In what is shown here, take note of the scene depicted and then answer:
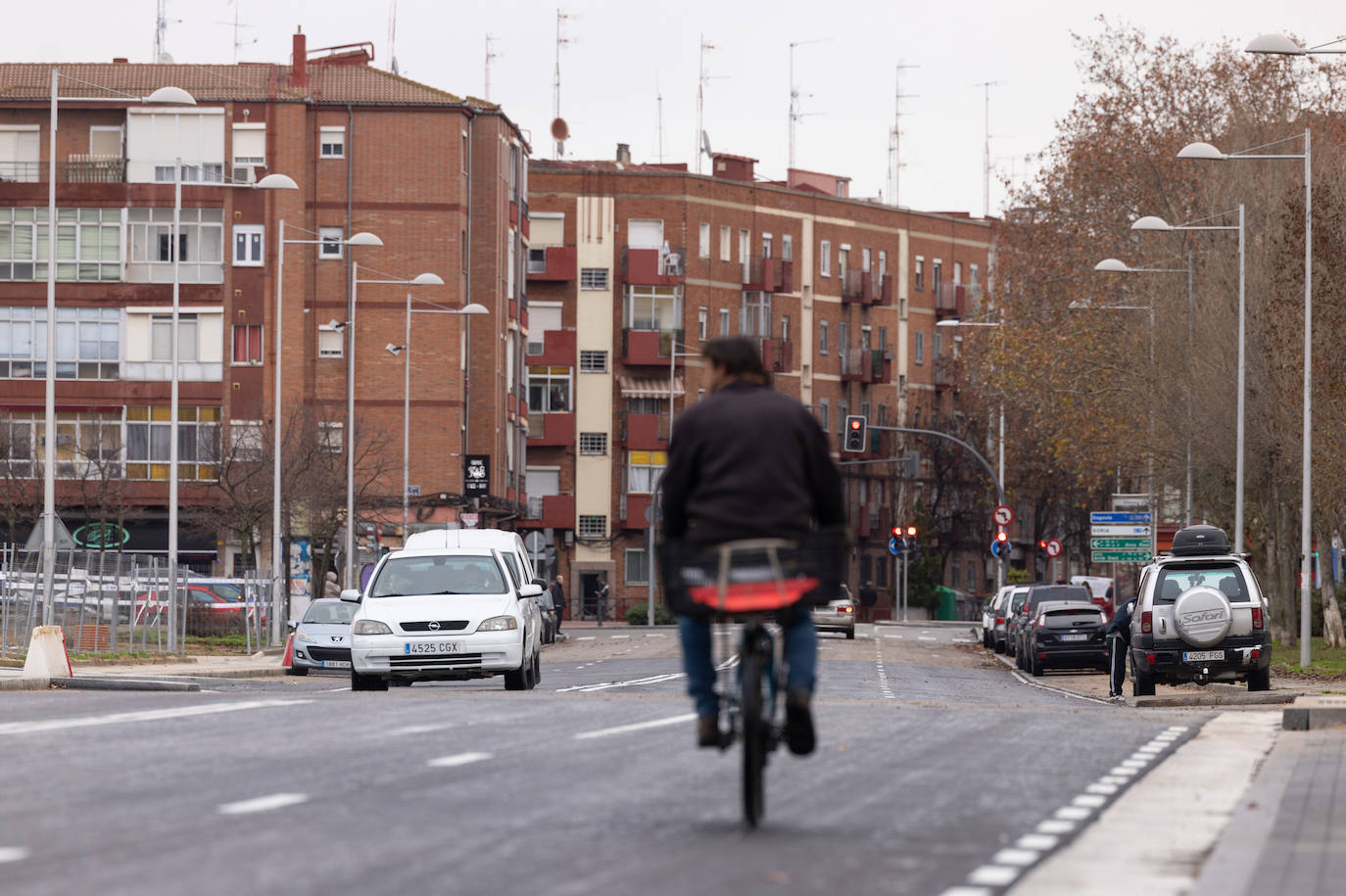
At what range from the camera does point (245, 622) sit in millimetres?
48281

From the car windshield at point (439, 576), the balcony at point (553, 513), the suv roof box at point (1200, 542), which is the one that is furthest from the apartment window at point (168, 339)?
the car windshield at point (439, 576)

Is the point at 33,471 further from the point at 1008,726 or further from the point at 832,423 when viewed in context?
the point at 1008,726

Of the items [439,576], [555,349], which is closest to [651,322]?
[555,349]

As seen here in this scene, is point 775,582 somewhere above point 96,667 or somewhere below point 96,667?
above

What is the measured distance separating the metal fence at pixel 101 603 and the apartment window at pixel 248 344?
28.9m

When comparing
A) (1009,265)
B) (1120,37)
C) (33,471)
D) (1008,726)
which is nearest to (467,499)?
(33,471)

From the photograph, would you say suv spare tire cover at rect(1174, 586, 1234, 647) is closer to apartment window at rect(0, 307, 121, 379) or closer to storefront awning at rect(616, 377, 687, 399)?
apartment window at rect(0, 307, 121, 379)

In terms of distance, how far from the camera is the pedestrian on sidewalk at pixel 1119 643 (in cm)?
3142

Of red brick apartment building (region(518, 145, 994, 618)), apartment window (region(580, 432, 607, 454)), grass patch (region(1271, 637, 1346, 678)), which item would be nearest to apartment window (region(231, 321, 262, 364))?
red brick apartment building (region(518, 145, 994, 618))

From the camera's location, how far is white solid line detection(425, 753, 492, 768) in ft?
38.5

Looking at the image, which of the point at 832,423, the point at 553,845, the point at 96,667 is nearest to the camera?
the point at 553,845

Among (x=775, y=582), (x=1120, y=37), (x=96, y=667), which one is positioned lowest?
(x=96, y=667)

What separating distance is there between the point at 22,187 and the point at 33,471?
35.8ft

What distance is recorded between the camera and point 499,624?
25.4 m
